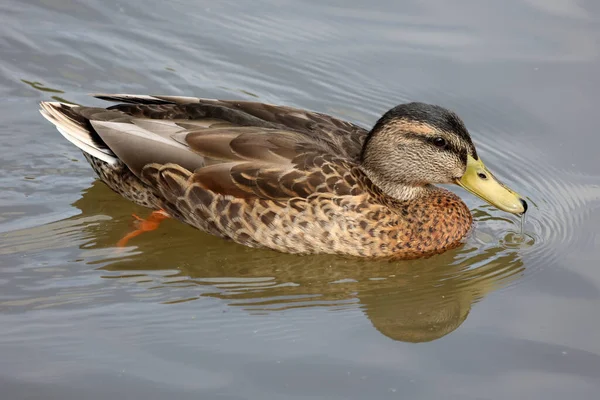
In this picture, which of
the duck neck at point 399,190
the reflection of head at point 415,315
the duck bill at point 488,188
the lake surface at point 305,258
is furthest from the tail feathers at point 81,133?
the duck bill at point 488,188

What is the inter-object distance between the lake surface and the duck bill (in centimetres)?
48

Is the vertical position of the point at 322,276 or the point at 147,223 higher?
the point at 322,276

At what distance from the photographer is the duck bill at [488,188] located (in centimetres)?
768

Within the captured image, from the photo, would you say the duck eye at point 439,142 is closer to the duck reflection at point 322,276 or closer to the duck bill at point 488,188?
the duck bill at point 488,188

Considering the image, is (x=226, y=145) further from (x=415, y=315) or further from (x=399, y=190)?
(x=415, y=315)

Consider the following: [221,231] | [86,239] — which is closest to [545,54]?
[221,231]

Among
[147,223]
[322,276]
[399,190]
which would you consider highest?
[399,190]

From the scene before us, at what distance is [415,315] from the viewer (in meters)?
7.09

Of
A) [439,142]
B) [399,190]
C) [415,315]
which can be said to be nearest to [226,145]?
[399,190]

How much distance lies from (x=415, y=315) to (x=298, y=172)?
4.56ft

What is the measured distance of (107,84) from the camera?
9.84 metres

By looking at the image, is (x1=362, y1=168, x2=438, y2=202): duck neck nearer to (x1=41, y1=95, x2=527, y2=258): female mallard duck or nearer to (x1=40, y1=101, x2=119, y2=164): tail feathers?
(x1=41, y1=95, x2=527, y2=258): female mallard duck

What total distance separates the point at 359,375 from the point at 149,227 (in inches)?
106

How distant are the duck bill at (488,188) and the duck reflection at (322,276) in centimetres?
48
